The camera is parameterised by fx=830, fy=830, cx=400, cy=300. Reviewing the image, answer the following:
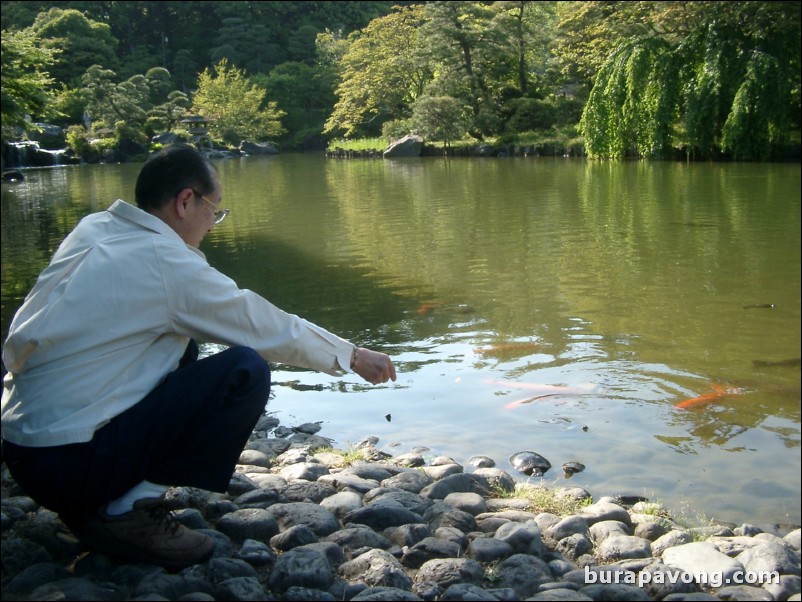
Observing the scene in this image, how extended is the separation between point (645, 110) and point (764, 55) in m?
3.27

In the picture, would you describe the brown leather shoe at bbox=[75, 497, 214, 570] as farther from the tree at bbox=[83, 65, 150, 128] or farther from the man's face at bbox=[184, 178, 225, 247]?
the tree at bbox=[83, 65, 150, 128]

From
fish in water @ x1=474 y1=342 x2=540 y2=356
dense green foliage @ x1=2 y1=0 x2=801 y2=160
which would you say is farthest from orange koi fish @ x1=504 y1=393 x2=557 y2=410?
dense green foliage @ x1=2 y1=0 x2=801 y2=160

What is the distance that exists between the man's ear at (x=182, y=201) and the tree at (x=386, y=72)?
2639cm

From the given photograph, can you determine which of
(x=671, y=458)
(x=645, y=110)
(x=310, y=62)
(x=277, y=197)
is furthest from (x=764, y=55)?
(x=310, y=62)

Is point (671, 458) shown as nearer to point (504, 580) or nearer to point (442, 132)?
point (504, 580)

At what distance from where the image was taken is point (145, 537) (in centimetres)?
176

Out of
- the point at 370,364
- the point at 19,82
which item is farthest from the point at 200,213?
the point at 19,82

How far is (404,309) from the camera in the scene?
553 centimetres

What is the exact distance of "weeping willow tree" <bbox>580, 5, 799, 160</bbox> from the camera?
12.0 m

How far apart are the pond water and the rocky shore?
1.37ft

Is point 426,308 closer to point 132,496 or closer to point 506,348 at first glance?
point 506,348

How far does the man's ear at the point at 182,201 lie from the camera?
6.14 ft

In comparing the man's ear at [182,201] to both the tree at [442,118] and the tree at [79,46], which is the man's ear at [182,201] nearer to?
the tree at [442,118]

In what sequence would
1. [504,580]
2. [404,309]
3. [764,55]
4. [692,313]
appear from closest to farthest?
[504,580]
[692,313]
[404,309]
[764,55]
